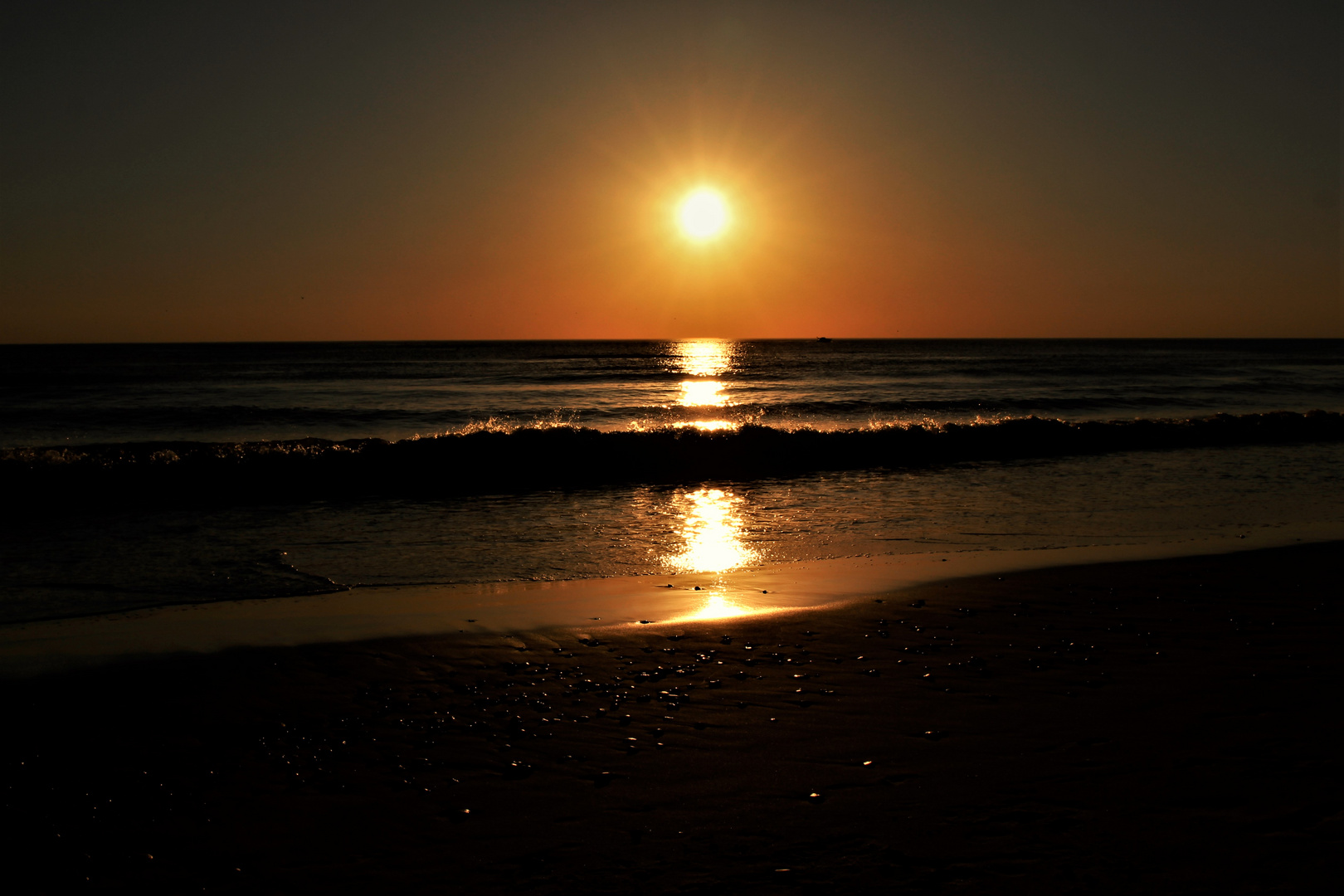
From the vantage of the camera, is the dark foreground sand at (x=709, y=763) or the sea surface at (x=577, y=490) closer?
the dark foreground sand at (x=709, y=763)

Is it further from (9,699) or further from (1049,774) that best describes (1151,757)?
(9,699)

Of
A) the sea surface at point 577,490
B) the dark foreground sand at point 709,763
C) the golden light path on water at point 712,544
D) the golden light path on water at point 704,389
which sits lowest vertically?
the dark foreground sand at point 709,763

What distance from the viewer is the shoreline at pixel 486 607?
7.05 m

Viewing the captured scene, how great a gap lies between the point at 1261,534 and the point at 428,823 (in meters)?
11.3

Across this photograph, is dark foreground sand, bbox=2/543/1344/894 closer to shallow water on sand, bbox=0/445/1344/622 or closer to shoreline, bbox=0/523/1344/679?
shoreline, bbox=0/523/1344/679

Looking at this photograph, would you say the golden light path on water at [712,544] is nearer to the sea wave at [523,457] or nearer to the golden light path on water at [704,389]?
the sea wave at [523,457]

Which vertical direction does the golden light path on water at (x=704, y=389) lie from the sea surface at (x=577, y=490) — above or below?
above

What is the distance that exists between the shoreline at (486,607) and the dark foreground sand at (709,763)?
1.49 feet

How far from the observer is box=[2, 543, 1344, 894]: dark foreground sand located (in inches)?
148

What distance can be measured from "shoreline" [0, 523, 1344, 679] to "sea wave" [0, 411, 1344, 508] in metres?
7.92

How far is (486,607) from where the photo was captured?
26.5 ft

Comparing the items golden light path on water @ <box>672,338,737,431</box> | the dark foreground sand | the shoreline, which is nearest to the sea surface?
the shoreline

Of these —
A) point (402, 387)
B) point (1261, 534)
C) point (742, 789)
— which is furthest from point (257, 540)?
point (402, 387)

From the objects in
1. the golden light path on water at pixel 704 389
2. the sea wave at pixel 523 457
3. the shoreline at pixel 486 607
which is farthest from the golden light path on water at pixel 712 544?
the golden light path on water at pixel 704 389
